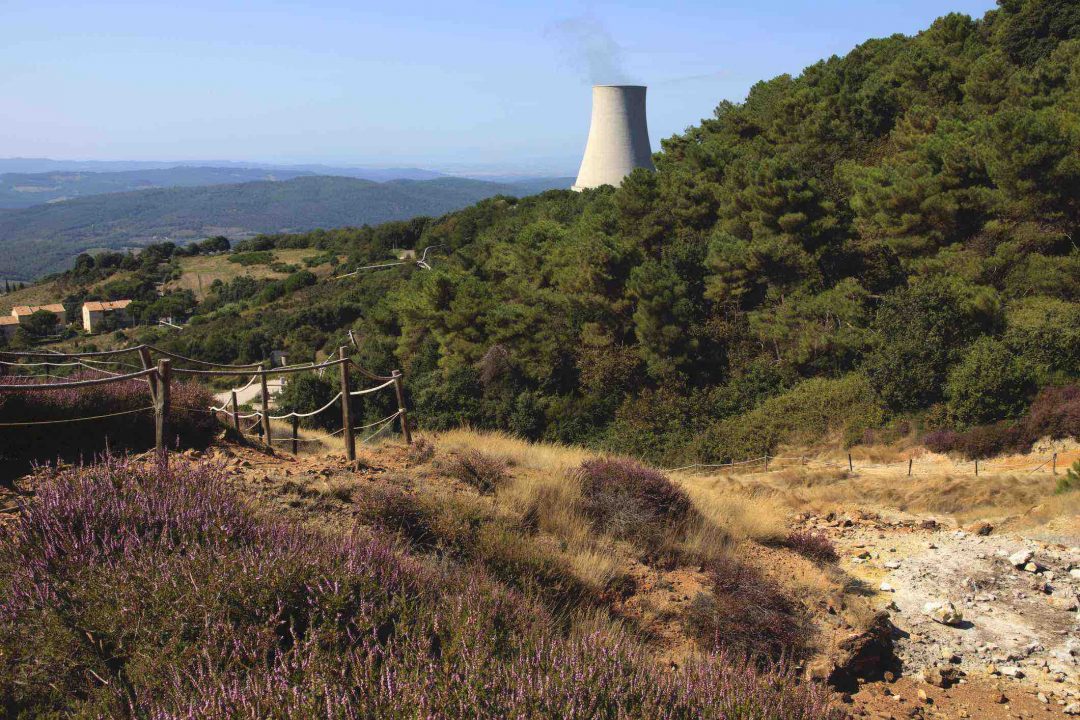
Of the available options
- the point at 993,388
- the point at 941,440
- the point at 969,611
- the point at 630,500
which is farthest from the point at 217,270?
the point at 969,611

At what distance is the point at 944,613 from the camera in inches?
218

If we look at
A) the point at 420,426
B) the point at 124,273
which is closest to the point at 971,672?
the point at 420,426

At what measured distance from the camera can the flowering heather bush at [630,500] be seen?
6.04 metres

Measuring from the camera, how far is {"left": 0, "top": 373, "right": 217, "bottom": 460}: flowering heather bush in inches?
215

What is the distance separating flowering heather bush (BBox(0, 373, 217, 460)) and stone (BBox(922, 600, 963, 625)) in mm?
5993

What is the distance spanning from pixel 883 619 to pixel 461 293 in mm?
19318

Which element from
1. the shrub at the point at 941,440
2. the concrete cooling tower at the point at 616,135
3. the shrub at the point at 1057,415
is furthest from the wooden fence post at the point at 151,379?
the concrete cooling tower at the point at 616,135

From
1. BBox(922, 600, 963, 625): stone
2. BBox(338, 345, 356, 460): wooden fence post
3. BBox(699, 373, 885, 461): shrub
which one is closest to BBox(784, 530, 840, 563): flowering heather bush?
BBox(922, 600, 963, 625): stone

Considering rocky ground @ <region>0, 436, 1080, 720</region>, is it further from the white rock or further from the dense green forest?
the dense green forest

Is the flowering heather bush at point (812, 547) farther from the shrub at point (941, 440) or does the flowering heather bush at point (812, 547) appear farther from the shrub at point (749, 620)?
the shrub at point (941, 440)

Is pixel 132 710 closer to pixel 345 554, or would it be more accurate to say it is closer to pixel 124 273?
pixel 345 554

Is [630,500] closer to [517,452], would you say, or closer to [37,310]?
[517,452]

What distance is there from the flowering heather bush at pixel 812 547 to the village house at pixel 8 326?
5056cm

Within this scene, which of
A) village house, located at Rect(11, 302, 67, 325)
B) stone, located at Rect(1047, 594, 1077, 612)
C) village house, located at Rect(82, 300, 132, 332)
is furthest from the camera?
village house, located at Rect(11, 302, 67, 325)
